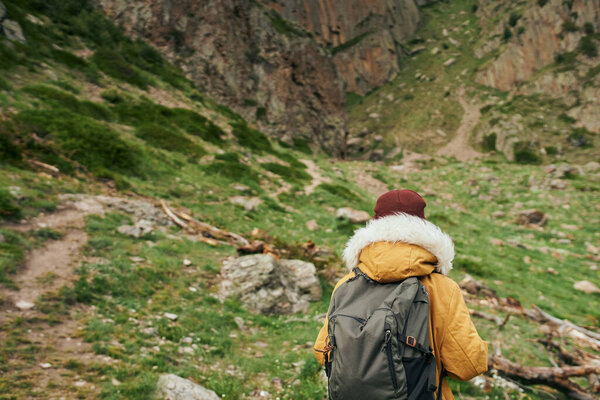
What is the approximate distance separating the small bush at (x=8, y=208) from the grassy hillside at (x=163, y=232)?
34 mm

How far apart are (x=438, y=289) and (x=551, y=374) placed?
5274 mm

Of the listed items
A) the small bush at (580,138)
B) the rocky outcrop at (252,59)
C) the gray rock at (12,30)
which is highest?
the small bush at (580,138)

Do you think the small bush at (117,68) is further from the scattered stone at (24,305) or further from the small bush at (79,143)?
the scattered stone at (24,305)

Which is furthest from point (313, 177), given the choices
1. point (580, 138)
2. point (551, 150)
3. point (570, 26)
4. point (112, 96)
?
point (570, 26)

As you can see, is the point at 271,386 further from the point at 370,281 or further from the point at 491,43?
the point at 491,43

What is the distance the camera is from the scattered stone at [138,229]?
8876 mm

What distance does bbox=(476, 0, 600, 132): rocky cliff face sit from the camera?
177 feet

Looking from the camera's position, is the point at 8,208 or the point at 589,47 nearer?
the point at 8,208

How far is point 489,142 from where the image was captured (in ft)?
177

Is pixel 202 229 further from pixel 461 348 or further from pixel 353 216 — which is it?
pixel 461 348

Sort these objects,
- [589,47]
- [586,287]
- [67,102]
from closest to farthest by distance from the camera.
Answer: [586,287] → [67,102] → [589,47]

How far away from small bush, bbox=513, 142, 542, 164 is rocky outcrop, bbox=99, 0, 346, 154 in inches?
1132

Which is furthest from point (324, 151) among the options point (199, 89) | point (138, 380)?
point (138, 380)

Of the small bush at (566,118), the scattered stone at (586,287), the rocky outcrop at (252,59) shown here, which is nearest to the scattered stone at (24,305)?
the scattered stone at (586,287)
